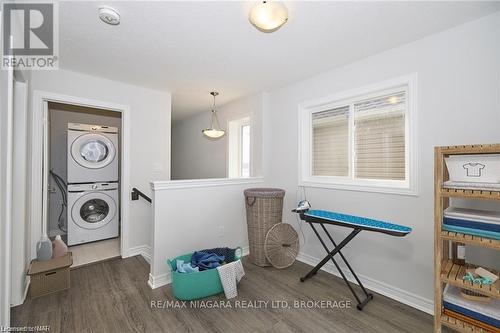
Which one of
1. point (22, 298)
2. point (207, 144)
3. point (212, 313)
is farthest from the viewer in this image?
point (207, 144)

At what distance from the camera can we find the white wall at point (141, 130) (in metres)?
2.83

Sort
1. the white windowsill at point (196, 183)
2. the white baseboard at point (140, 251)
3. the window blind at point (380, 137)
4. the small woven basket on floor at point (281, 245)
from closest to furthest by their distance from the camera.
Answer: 1. the window blind at point (380, 137)
2. the white windowsill at point (196, 183)
3. the small woven basket on floor at point (281, 245)
4. the white baseboard at point (140, 251)

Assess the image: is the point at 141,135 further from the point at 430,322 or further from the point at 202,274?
the point at 430,322

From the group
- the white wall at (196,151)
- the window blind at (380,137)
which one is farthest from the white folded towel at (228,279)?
the white wall at (196,151)

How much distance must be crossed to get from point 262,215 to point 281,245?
16.7 inches

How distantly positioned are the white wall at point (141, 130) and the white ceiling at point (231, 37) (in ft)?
0.67

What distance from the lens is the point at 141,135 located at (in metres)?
3.20

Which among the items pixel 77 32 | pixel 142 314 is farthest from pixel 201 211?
pixel 77 32

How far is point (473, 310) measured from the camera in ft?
4.64

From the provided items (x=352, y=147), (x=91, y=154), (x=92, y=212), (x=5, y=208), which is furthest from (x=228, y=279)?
(x=91, y=154)

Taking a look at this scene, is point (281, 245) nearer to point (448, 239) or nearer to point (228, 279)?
point (228, 279)

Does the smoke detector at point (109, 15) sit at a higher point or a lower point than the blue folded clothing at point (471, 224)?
higher

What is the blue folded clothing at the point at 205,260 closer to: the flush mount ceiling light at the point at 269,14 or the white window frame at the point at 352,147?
the white window frame at the point at 352,147

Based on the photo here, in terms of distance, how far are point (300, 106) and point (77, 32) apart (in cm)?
239
